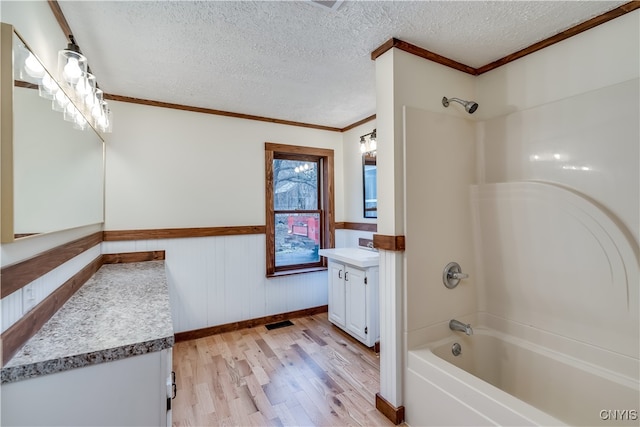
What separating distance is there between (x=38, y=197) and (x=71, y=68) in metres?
0.67

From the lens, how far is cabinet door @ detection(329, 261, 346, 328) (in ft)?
9.92

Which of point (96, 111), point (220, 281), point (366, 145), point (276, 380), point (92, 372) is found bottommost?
point (276, 380)

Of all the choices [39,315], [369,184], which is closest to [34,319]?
[39,315]

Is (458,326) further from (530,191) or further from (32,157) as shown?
(32,157)

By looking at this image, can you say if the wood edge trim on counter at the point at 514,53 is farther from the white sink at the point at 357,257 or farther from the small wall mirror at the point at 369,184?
the white sink at the point at 357,257

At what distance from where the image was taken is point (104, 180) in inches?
101

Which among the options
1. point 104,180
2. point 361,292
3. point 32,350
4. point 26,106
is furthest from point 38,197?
point 361,292

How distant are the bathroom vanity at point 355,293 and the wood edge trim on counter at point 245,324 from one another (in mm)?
430

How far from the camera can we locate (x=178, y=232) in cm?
287

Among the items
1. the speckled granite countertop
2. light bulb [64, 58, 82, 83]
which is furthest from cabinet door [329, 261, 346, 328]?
light bulb [64, 58, 82, 83]

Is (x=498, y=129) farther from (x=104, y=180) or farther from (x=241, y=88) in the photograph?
(x=104, y=180)

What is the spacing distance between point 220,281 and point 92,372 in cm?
213

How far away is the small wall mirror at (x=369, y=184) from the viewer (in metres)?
3.34

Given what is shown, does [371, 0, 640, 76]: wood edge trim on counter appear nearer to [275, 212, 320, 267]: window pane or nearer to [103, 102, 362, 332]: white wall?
[103, 102, 362, 332]: white wall
